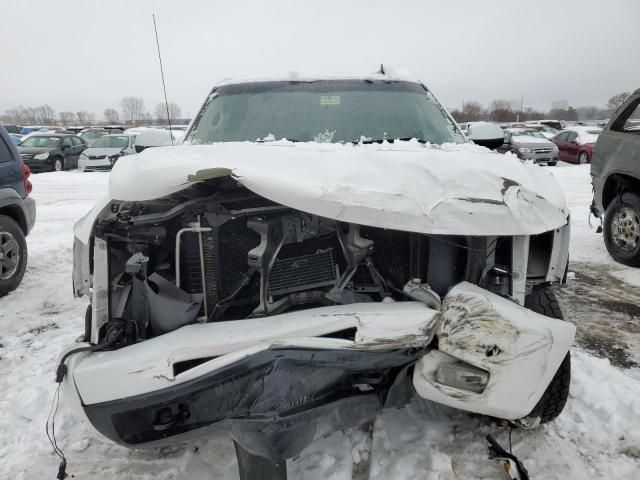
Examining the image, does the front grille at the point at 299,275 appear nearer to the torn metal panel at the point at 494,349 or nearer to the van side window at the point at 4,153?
the torn metal panel at the point at 494,349

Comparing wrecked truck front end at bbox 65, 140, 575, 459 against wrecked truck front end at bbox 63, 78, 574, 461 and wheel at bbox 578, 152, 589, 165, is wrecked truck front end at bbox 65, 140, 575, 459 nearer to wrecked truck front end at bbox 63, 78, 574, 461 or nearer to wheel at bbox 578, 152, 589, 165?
wrecked truck front end at bbox 63, 78, 574, 461

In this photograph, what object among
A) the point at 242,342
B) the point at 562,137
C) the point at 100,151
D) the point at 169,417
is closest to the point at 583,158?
the point at 562,137

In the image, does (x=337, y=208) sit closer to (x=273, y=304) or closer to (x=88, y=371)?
(x=273, y=304)

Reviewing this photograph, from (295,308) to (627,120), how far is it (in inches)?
212

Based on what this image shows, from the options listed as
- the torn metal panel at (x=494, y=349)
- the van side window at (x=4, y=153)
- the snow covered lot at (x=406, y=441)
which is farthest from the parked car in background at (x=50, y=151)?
the torn metal panel at (x=494, y=349)

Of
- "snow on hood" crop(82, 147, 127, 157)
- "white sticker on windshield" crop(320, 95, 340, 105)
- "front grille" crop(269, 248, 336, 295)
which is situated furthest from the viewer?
"snow on hood" crop(82, 147, 127, 157)

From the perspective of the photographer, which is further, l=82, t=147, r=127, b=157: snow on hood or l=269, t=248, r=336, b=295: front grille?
l=82, t=147, r=127, b=157: snow on hood

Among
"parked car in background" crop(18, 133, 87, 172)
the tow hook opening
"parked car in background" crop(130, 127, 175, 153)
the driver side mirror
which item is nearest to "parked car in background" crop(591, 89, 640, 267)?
the driver side mirror

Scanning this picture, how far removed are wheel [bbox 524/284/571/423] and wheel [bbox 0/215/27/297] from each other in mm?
4674

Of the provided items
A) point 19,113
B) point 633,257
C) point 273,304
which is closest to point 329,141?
point 273,304

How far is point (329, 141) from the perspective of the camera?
3.15 m

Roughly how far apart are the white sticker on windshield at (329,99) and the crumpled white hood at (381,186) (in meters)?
1.39

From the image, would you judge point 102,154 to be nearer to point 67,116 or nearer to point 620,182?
point 620,182

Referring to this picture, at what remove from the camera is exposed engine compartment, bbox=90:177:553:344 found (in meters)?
2.12
